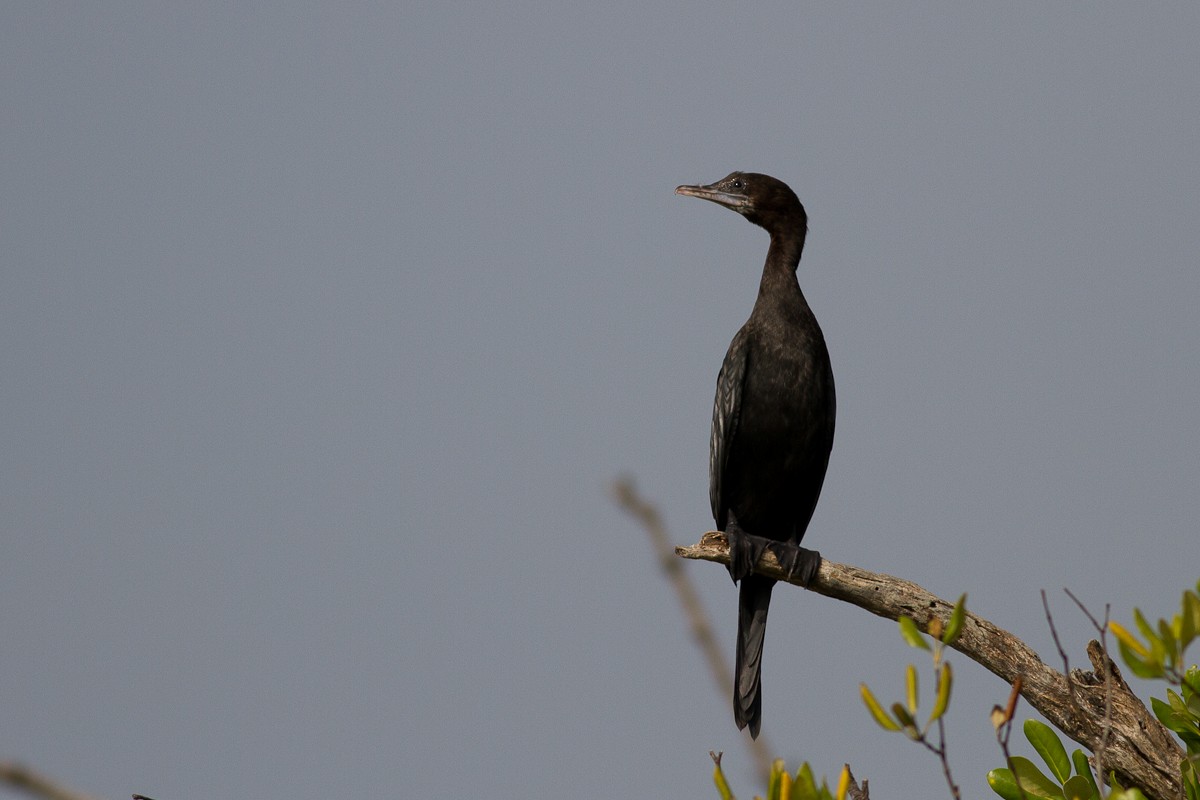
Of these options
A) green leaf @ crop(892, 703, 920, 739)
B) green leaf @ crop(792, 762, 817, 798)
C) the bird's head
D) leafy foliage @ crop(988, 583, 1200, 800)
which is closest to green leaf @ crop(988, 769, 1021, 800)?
leafy foliage @ crop(988, 583, 1200, 800)

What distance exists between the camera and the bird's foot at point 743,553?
199 inches

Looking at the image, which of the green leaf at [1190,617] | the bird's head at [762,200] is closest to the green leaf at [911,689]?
the green leaf at [1190,617]

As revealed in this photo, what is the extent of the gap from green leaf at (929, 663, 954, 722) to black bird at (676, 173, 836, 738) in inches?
135

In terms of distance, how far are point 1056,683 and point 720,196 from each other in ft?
9.31

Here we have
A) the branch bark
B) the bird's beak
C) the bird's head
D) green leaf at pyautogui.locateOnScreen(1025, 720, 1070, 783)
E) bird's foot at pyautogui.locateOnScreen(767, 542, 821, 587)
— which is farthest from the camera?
the bird's beak

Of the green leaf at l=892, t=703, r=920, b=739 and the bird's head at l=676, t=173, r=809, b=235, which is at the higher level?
the bird's head at l=676, t=173, r=809, b=235

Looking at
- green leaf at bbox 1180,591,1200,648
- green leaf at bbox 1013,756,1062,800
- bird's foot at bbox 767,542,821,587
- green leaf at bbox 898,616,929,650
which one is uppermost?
bird's foot at bbox 767,542,821,587

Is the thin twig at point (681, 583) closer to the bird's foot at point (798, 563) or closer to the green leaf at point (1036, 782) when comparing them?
the green leaf at point (1036, 782)

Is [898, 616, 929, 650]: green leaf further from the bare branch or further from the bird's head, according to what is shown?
the bird's head

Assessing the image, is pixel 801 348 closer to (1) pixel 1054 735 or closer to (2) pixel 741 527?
(2) pixel 741 527

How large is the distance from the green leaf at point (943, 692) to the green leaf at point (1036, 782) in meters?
1.49

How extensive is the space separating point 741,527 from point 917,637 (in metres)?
3.69

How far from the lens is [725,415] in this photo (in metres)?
5.26

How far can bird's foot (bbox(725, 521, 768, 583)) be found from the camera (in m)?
5.04
